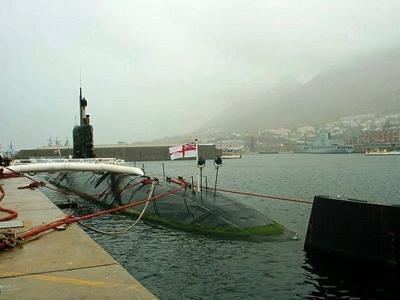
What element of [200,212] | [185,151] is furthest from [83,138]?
[200,212]

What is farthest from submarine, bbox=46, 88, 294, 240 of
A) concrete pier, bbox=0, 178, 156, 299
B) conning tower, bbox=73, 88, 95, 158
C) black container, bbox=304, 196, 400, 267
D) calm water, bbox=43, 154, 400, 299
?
conning tower, bbox=73, 88, 95, 158

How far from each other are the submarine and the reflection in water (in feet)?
10.5

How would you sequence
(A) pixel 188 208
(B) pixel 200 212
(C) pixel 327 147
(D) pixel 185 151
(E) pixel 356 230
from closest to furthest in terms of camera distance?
(E) pixel 356 230, (B) pixel 200 212, (A) pixel 188 208, (D) pixel 185 151, (C) pixel 327 147

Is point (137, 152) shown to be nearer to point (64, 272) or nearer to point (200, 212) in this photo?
point (200, 212)

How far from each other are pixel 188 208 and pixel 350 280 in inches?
284

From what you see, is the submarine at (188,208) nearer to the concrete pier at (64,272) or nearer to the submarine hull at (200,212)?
the submarine hull at (200,212)

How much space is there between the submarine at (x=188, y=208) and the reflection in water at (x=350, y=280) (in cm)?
321

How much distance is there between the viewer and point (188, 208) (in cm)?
1656

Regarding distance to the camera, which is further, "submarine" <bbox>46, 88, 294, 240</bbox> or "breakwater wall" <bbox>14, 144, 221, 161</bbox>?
"breakwater wall" <bbox>14, 144, 221, 161</bbox>

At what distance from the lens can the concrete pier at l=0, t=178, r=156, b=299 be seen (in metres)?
6.27

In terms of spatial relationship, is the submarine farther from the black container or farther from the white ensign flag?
the black container

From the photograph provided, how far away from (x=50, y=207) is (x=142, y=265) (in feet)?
14.8

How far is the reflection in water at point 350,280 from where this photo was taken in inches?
391

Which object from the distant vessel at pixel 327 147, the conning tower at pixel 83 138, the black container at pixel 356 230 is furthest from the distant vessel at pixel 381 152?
the black container at pixel 356 230
